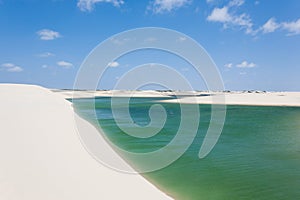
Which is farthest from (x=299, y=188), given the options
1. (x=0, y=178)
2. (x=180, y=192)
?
(x=0, y=178)

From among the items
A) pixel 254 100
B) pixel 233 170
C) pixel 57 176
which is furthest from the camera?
pixel 254 100

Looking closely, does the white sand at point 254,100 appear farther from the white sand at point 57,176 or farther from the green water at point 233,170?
the white sand at point 57,176

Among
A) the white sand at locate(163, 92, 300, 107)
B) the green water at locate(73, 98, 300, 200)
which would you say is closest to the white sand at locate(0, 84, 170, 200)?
the green water at locate(73, 98, 300, 200)

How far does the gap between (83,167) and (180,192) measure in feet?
12.7

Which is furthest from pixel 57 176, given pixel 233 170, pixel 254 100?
pixel 254 100

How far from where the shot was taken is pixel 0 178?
8445mm

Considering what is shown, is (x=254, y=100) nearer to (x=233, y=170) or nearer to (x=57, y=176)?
(x=233, y=170)

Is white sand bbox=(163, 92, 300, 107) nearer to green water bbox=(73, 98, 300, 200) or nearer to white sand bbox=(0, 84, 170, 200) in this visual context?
green water bbox=(73, 98, 300, 200)

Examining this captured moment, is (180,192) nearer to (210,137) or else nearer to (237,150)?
(237,150)

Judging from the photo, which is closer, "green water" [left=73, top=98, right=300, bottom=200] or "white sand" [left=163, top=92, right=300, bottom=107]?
"green water" [left=73, top=98, right=300, bottom=200]

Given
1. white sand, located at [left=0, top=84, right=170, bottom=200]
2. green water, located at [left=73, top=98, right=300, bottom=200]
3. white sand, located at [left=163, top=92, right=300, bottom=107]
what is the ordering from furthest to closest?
1. white sand, located at [left=163, top=92, right=300, bottom=107]
2. green water, located at [left=73, top=98, right=300, bottom=200]
3. white sand, located at [left=0, top=84, right=170, bottom=200]

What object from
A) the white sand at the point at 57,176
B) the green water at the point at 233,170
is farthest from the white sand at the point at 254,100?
the white sand at the point at 57,176

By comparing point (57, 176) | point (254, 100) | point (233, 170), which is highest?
point (254, 100)

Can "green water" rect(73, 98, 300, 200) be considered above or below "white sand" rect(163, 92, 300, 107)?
below
